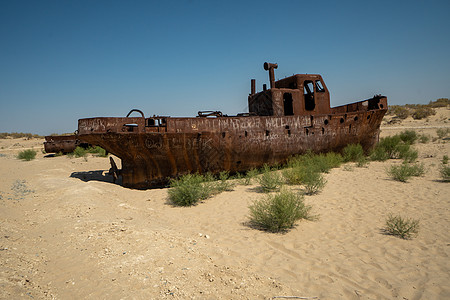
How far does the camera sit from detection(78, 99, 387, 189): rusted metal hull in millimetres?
5742

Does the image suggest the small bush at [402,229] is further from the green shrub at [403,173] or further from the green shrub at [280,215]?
the green shrub at [403,173]

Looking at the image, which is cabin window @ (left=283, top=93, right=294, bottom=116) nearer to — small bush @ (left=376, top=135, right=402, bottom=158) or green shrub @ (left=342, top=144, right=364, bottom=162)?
green shrub @ (left=342, top=144, right=364, bottom=162)

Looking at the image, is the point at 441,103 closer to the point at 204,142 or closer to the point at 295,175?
the point at 295,175

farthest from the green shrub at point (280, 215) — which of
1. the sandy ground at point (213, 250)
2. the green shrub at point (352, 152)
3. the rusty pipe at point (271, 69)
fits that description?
the green shrub at point (352, 152)

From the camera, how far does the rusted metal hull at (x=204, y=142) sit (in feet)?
18.8

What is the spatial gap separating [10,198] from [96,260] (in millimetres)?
3745

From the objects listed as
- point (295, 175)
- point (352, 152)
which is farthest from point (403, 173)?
point (352, 152)

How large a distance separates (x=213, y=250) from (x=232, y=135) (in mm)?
3978

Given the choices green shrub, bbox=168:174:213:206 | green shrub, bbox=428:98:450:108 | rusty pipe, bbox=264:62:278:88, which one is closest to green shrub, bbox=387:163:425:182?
rusty pipe, bbox=264:62:278:88

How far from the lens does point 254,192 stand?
5.65 metres

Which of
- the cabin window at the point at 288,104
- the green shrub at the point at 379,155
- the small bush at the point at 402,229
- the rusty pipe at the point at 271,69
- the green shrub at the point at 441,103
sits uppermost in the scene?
the green shrub at the point at 441,103

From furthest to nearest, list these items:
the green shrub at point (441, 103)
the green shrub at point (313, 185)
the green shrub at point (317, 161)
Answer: the green shrub at point (441, 103) < the green shrub at point (317, 161) < the green shrub at point (313, 185)

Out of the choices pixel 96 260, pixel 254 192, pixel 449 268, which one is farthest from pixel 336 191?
pixel 96 260

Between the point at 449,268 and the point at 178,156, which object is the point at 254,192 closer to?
the point at 178,156
